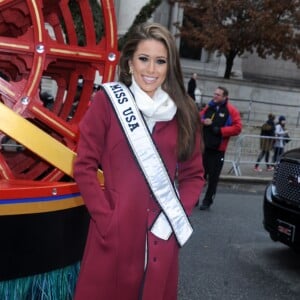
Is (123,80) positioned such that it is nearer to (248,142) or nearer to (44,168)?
(44,168)

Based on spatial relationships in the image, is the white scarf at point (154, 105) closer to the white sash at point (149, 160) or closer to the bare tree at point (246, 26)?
the white sash at point (149, 160)

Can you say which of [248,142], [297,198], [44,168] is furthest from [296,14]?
[44,168]

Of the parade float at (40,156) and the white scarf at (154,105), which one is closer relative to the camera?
the white scarf at (154,105)

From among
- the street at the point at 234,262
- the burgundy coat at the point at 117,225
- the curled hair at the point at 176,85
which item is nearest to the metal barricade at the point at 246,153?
the street at the point at 234,262

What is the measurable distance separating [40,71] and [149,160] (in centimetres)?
96

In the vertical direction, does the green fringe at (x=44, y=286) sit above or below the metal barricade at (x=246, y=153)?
above

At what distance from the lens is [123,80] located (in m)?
2.39

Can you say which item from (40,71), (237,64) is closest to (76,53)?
(40,71)

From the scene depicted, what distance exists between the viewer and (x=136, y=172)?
7.38 feet

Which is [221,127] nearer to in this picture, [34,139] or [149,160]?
[34,139]

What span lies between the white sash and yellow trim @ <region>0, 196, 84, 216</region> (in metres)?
0.53

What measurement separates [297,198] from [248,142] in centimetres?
731

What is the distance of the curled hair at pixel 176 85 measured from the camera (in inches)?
91.4

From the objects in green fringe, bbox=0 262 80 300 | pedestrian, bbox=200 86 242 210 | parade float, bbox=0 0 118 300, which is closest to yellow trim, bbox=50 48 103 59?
parade float, bbox=0 0 118 300
